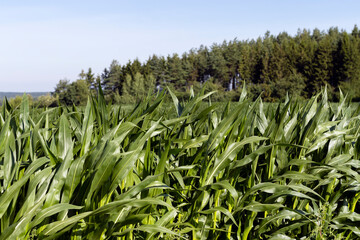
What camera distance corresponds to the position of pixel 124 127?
6.30 ft

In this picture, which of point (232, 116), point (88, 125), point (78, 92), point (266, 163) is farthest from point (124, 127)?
point (78, 92)

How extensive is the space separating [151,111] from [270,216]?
0.94 m

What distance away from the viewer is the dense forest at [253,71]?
74000 millimetres

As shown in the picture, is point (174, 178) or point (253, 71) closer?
point (174, 178)

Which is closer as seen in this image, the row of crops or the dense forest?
the row of crops

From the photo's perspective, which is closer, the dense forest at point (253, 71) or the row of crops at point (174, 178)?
the row of crops at point (174, 178)

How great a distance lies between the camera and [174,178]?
6.59 ft

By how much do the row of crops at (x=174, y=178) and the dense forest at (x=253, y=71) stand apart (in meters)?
57.6

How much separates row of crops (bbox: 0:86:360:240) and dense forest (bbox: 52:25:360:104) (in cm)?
5761

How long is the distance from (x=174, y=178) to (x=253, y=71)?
3482 inches

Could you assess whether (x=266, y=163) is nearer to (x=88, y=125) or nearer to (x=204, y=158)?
(x=204, y=158)

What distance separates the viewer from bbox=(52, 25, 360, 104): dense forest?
74000mm

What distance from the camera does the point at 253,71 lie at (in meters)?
87.8

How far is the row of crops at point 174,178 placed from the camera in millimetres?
1591
